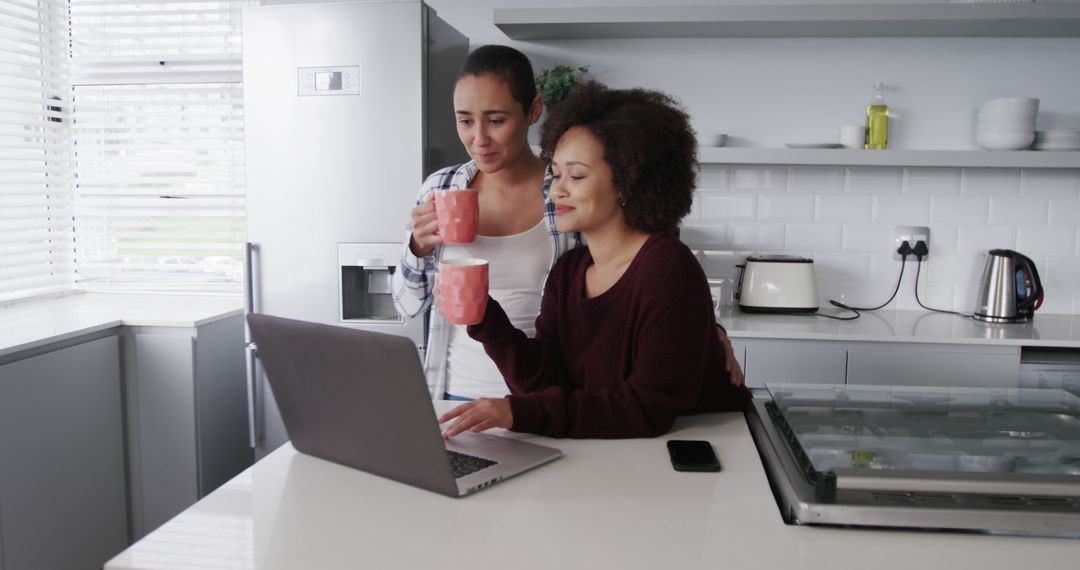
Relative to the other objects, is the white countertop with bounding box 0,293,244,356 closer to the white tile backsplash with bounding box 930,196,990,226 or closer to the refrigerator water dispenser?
the refrigerator water dispenser

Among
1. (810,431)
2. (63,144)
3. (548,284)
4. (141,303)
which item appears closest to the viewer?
(810,431)

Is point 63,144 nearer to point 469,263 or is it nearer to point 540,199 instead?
point 540,199

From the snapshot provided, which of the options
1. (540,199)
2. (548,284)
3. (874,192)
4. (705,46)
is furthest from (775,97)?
(548,284)

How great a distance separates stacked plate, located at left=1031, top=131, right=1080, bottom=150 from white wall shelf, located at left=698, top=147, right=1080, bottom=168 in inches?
3.1

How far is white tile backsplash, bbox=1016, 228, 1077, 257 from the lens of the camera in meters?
3.14

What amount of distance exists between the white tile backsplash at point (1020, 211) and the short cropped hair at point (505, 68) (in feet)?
7.51

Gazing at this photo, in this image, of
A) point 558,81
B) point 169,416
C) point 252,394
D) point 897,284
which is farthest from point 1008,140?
point 169,416

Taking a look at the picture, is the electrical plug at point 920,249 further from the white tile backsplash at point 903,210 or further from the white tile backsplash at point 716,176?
the white tile backsplash at point 716,176

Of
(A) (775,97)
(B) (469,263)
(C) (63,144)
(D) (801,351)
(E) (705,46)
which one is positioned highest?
(E) (705,46)

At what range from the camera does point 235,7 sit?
10.9 feet

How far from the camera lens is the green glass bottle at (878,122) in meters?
3.08

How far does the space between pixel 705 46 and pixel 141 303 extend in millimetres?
2490

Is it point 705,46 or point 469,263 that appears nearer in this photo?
point 469,263

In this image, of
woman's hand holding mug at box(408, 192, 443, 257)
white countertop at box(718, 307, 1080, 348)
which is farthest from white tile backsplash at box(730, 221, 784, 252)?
woman's hand holding mug at box(408, 192, 443, 257)
